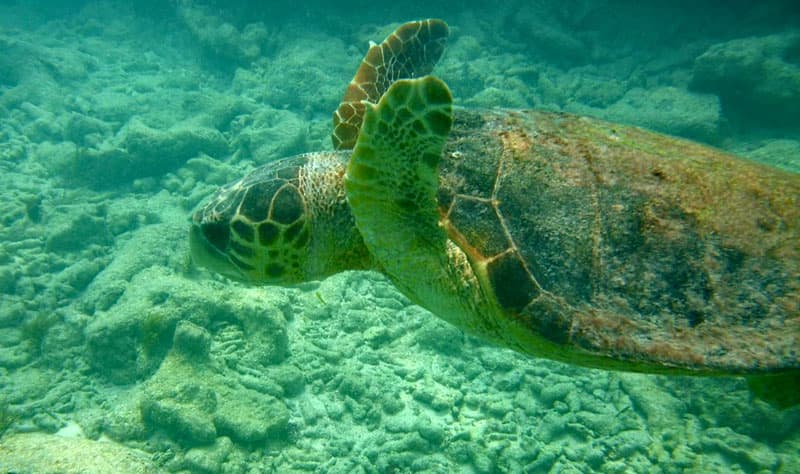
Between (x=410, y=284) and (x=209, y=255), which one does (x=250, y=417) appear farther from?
(x=410, y=284)

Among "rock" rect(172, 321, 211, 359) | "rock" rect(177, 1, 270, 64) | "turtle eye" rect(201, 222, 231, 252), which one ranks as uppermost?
"rock" rect(177, 1, 270, 64)

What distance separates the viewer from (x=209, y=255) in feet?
7.77

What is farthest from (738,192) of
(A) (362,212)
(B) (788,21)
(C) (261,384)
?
(B) (788,21)

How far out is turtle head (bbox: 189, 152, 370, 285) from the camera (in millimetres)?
2188

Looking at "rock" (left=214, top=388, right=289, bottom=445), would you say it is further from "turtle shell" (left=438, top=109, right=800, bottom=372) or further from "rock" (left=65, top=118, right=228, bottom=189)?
"rock" (left=65, top=118, right=228, bottom=189)

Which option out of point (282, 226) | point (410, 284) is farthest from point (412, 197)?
point (282, 226)

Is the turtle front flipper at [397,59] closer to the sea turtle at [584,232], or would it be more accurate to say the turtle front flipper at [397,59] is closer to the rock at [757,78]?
the sea turtle at [584,232]

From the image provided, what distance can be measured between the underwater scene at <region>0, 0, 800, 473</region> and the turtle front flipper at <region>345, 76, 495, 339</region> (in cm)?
1

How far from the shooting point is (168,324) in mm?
3668

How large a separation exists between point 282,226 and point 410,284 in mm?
731

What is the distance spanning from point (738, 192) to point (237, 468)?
333 cm

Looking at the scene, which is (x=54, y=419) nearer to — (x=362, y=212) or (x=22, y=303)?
(x=22, y=303)

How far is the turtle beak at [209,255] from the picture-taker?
7.62 ft

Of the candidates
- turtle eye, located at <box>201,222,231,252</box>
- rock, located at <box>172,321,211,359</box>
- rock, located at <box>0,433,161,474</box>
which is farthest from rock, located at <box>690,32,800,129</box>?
rock, located at <box>0,433,161,474</box>
